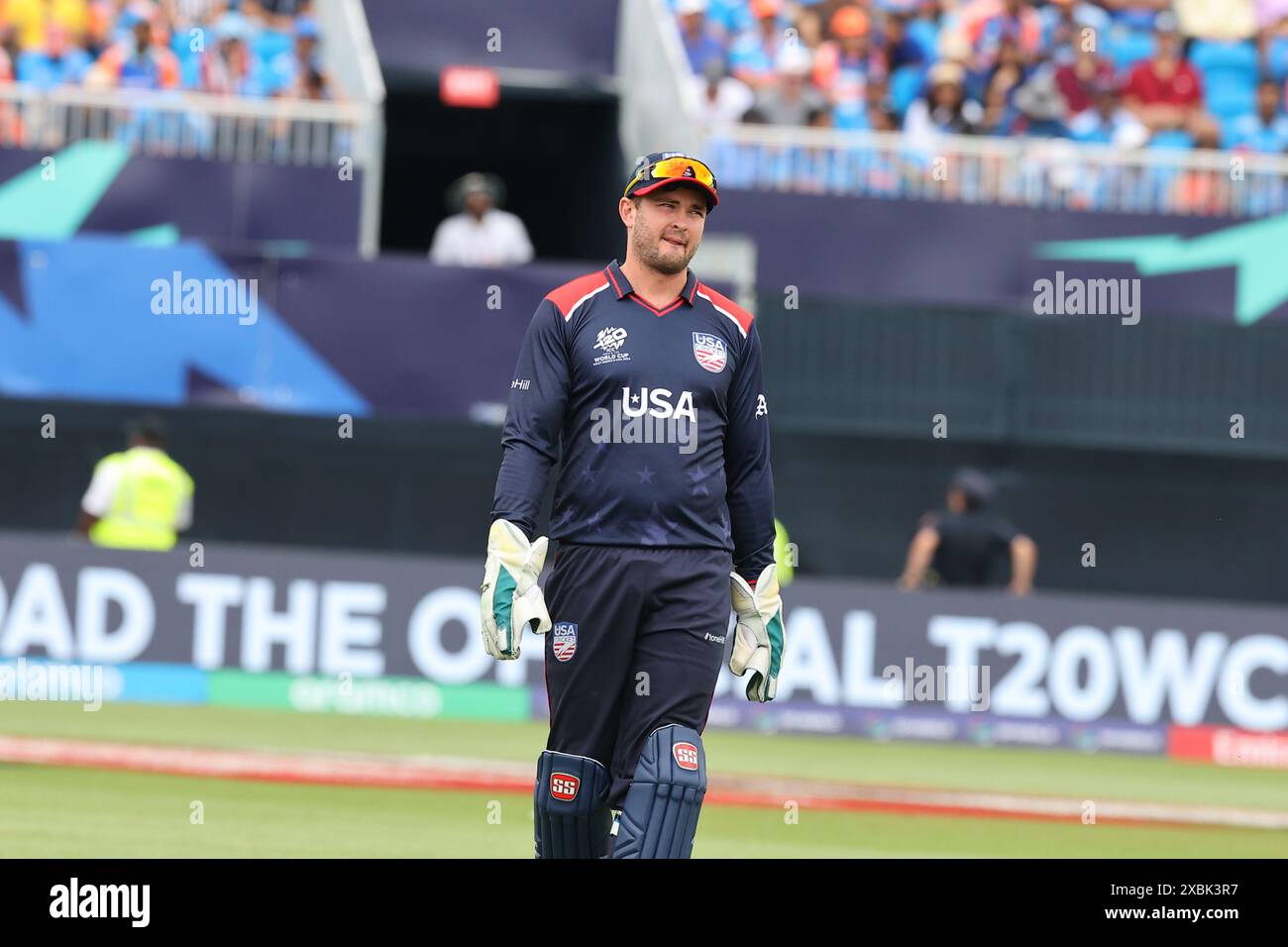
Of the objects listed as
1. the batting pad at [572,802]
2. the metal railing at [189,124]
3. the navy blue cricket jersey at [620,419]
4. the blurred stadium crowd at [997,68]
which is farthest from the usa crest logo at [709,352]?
the blurred stadium crowd at [997,68]

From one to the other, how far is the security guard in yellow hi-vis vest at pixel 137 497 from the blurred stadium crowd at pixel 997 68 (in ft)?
22.0

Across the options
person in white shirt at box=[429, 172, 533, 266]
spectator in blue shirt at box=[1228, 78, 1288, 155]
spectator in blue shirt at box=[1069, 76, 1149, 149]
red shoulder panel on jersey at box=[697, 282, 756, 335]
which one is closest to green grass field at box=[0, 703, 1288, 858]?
red shoulder panel on jersey at box=[697, 282, 756, 335]

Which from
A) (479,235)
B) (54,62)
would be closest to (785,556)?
(479,235)

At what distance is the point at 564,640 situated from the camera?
7.53m

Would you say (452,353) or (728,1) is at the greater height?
(728,1)

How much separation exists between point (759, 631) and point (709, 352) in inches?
38.8

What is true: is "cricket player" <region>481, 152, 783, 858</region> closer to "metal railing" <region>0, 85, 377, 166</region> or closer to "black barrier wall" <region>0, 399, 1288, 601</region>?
"black barrier wall" <region>0, 399, 1288, 601</region>

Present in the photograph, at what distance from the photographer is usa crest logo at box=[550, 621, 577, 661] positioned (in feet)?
24.7

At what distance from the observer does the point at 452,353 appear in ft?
63.7

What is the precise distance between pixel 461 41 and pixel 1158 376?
26.3 feet

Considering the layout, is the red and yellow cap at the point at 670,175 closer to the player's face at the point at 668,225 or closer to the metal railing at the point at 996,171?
the player's face at the point at 668,225

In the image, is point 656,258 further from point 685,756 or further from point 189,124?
point 189,124

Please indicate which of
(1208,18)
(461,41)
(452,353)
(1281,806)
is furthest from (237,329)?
(1208,18)
